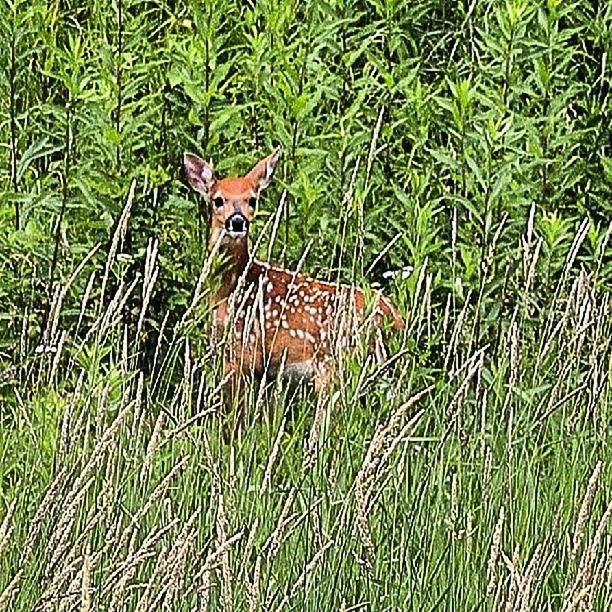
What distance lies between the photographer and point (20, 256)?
201 inches

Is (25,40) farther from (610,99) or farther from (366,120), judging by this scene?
(610,99)

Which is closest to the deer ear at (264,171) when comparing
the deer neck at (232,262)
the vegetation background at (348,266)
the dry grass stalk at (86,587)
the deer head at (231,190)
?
the deer head at (231,190)

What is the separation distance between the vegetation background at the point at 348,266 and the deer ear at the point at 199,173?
12 centimetres

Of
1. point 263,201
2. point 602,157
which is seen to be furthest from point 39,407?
point 602,157

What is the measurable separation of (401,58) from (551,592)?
112 inches

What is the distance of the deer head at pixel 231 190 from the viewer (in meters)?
5.20

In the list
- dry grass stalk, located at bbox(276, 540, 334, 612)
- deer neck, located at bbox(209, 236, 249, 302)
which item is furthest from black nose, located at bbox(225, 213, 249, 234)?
Answer: dry grass stalk, located at bbox(276, 540, 334, 612)

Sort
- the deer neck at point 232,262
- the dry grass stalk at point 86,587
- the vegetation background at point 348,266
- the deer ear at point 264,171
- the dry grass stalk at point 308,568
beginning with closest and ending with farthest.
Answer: the dry grass stalk at point 86,587 → the dry grass stalk at point 308,568 → the vegetation background at point 348,266 → the deer ear at point 264,171 → the deer neck at point 232,262

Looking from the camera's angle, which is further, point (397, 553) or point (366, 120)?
point (366, 120)

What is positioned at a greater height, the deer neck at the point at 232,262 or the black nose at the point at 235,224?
the black nose at the point at 235,224

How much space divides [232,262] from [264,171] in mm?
398

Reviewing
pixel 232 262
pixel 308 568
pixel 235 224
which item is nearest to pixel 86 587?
pixel 308 568

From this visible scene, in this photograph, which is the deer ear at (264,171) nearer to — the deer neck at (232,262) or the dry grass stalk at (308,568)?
the deer neck at (232,262)

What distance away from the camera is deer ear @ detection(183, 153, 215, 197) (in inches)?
204
